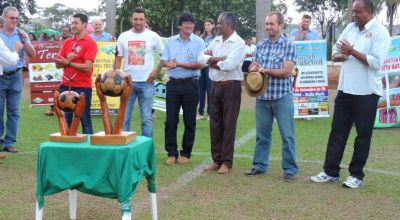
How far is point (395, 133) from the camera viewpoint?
11.0m

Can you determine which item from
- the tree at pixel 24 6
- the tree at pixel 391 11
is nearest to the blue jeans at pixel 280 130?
the tree at pixel 391 11

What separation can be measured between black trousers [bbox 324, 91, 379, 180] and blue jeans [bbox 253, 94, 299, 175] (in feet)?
1.45

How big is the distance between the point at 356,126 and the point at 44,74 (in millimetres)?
8761

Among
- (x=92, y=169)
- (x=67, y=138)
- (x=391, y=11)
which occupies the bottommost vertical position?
(x=92, y=169)

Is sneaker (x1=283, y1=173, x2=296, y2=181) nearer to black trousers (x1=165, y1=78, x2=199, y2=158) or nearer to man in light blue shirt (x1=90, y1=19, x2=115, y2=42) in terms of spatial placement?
black trousers (x1=165, y1=78, x2=199, y2=158)

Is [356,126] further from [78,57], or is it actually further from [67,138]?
[78,57]

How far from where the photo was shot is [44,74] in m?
13.6

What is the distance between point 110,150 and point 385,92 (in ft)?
27.5

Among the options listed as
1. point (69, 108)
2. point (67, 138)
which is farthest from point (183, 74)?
point (67, 138)

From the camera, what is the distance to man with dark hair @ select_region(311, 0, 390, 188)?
21.3 ft

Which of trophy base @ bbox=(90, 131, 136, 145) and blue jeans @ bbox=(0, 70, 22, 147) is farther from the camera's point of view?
blue jeans @ bbox=(0, 70, 22, 147)

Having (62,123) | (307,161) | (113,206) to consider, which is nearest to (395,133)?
(307,161)

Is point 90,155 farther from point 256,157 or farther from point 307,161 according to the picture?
point 307,161

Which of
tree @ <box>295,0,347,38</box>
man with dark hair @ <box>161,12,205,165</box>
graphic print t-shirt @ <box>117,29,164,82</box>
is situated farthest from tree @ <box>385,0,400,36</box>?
graphic print t-shirt @ <box>117,29,164,82</box>
